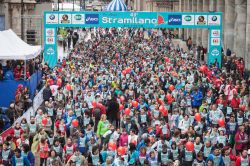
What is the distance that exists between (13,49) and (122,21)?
11.8 meters

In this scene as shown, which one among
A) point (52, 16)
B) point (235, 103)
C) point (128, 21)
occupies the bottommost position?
point (235, 103)

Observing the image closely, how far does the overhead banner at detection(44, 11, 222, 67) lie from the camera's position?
38.8m

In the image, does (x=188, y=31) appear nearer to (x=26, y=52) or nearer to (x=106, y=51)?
(x=106, y=51)

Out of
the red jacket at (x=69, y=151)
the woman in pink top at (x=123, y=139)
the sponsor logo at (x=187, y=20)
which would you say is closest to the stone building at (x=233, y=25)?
the sponsor logo at (x=187, y=20)

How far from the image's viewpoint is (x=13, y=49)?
1115 inches

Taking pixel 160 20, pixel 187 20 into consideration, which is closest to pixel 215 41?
pixel 187 20

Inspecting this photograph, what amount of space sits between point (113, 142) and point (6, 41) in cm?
1436

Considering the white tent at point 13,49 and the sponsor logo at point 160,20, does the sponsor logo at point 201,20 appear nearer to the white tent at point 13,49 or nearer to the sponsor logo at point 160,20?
the sponsor logo at point 160,20

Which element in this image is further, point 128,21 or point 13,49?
point 128,21

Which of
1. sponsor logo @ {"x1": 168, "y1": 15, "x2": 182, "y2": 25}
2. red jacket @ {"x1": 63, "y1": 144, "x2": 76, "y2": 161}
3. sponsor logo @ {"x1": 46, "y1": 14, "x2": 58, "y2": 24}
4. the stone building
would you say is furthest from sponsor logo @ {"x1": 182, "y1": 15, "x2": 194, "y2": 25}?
red jacket @ {"x1": 63, "y1": 144, "x2": 76, "y2": 161}

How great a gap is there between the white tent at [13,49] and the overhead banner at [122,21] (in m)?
7.96

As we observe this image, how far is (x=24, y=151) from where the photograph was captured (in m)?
14.9

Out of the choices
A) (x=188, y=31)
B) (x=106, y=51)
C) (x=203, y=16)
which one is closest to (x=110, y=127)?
(x=203, y=16)

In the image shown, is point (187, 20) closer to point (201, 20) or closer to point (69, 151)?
point (201, 20)
